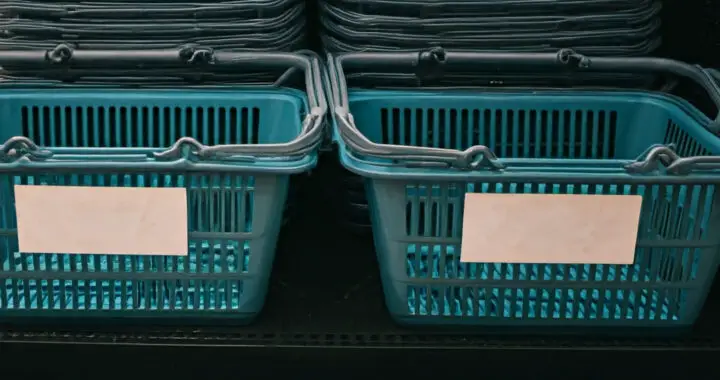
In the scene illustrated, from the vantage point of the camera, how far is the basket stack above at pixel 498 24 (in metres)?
1.03

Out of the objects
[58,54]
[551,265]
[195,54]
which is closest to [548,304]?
[551,265]

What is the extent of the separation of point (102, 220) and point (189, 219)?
0.08 m

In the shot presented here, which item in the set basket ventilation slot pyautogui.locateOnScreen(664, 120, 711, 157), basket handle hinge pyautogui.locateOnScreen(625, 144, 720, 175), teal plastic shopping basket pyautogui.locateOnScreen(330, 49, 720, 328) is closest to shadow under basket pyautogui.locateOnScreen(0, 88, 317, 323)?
teal plastic shopping basket pyautogui.locateOnScreen(330, 49, 720, 328)

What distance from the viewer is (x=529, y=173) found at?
74 cm

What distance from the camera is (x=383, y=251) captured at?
2.72 ft

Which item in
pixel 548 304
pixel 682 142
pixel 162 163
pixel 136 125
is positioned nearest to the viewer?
pixel 162 163

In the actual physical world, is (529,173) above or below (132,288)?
above

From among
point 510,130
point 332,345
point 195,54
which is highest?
point 195,54

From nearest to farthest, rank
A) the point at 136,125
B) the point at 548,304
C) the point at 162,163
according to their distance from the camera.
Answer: the point at 162,163
the point at 548,304
the point at 136,125

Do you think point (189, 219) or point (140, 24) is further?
point (140, 24)

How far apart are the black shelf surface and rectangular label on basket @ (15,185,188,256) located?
3.8 inches

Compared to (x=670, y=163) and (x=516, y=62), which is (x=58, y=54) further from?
(x=670, y=163)

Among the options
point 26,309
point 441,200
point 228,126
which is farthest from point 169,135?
point 441,200

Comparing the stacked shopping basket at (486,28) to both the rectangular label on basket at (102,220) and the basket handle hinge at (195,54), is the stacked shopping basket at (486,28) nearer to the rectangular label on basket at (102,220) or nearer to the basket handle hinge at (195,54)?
the basket handle hinge at (195,54)
